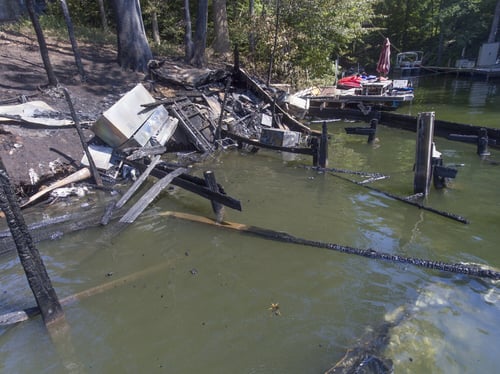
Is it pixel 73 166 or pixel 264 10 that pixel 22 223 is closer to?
pixel 73 166

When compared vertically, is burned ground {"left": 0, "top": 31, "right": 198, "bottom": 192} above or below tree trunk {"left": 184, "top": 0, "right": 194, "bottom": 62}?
below

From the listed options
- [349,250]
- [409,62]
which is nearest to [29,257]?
[349,250]

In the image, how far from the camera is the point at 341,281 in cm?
496

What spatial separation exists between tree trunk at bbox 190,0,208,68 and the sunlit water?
11.5 meters

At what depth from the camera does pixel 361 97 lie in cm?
1712

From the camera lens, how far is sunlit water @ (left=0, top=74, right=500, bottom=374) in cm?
378

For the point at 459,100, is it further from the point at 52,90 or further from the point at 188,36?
the point at 52,90

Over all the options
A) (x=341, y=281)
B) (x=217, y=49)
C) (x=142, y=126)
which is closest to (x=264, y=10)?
(x=217, y=49)

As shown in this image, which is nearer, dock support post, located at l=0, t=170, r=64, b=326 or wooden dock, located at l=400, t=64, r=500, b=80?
dock support post, located at l=0, t=170, r=64, b=326

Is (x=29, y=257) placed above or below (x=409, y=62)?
below

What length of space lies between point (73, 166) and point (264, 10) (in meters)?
14.9

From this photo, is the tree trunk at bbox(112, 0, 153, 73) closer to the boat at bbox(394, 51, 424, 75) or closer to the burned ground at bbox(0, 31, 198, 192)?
the burned ground at bbox(0, 31, 198, 192)

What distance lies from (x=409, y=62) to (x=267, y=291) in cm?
4047

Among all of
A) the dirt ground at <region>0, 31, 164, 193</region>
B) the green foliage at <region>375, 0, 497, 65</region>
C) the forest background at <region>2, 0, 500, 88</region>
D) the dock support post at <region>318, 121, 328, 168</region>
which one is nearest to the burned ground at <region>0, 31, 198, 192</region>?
the dirt ground at <region>0, 31, 164, 193</region>
